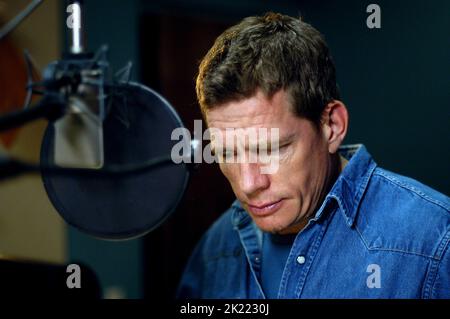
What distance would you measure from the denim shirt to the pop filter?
0.28 m

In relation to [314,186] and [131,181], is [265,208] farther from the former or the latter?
[131,181]

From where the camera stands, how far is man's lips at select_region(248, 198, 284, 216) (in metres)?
0.92

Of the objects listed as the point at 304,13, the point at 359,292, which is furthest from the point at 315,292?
the point at 304,13

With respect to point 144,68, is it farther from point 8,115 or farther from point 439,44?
point 8,115

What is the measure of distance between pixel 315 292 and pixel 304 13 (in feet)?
1.71

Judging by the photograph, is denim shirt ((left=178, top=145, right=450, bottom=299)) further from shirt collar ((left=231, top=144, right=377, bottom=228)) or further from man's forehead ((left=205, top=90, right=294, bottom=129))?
man's forehead ((left=205, top=90, right=294, bottom=129))

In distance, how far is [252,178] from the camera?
2.89 feet

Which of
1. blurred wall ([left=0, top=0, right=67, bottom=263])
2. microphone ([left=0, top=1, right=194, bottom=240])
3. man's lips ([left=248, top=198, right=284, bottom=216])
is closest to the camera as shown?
microphone ([left=0, top=1, right=194, bottom=240])

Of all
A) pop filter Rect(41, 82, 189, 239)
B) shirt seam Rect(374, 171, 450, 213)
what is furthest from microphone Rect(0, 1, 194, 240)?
shirt seam Rect(374, 171, 450, 213)

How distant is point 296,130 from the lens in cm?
93

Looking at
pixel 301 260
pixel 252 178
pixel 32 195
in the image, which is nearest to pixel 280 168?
pixel 252 178

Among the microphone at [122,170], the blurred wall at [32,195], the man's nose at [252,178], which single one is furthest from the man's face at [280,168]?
the blurred wall at [32,195]

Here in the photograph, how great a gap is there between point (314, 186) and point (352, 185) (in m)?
0.07

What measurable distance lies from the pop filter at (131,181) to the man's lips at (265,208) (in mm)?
152
